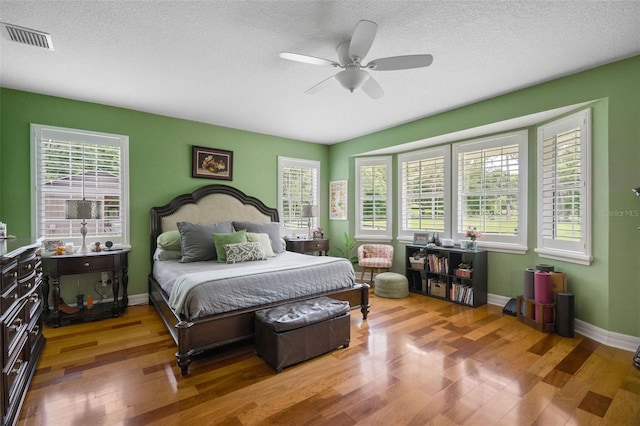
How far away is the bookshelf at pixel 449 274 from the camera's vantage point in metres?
4.05

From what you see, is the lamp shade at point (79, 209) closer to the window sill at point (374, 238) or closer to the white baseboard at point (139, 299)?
the white baseboard at point (139, 299)

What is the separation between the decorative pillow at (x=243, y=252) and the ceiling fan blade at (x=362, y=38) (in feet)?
7.71

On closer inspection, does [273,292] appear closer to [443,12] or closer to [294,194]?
[443,12]

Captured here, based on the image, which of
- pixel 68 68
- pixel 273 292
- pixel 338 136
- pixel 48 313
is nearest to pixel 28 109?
pixel 68 68

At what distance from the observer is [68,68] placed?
9.54 ft

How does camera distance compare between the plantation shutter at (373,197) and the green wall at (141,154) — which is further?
the plantation shutter at (373,197)

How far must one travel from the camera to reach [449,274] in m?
4.32

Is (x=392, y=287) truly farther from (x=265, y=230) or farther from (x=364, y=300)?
(x=265, y=230)

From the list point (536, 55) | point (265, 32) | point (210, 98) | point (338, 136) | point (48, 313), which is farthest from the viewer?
point (338, 136)

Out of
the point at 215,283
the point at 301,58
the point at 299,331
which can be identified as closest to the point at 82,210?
the point at 215,283

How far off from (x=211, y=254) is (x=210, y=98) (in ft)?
6.22

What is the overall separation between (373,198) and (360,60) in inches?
132

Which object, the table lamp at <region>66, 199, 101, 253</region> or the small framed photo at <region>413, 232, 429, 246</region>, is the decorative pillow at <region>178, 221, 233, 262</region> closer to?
the table lamp at <region>66, 199, 101, 253</region>

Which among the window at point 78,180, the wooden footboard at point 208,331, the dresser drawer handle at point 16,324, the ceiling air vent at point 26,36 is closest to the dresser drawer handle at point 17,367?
the dresser drawer handle at point 16,324
